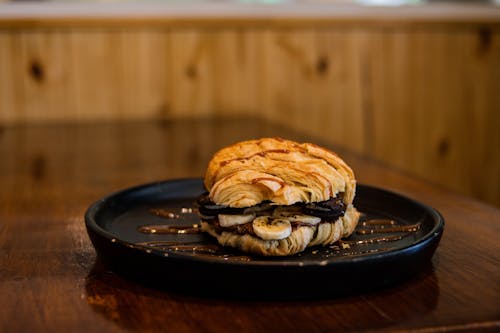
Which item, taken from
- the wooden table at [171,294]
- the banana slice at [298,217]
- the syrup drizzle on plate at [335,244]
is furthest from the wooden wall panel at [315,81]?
the banana slice at [298,217]

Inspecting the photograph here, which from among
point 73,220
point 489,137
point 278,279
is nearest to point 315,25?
point 489,137

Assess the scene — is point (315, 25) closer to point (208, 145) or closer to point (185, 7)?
point (185, 7)

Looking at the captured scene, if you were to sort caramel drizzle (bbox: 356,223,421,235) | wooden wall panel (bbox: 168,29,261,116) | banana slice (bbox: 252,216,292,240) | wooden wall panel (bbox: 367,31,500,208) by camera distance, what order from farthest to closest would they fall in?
wooden wall panel (bbox: 367,31,500,208)
wooden wall panel (bbox: 168,29,261,116)
caramel drizzle (bbox: 356,223,421,235)
banana slice (bbox: 252,216,292,240)

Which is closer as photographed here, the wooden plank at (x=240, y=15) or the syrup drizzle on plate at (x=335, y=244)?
the syrup drizzle on plate at (x=335, y=244)

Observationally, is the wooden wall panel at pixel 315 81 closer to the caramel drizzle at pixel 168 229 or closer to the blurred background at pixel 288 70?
the blurred background at pixel 288 70

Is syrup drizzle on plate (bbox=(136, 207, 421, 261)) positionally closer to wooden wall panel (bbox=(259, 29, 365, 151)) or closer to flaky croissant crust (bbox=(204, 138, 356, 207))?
flaky croissant crust (bbox=(204, 138, 356, 207))

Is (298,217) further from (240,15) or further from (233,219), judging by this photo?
(240,15)

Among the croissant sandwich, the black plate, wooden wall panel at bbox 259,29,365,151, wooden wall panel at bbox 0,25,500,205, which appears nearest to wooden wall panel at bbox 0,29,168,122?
wooden wall panel at bbox 0,25,500,205
